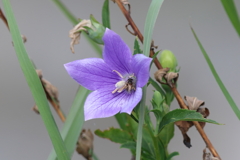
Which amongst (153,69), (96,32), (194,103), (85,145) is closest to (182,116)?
(194,103)

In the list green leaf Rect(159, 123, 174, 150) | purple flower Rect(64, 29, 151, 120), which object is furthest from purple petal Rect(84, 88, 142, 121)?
green leaf Rect(159, 123, 174, 150)

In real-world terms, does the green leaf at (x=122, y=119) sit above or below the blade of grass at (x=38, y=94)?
below

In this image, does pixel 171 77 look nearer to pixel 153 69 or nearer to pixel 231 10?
pixel 231 10

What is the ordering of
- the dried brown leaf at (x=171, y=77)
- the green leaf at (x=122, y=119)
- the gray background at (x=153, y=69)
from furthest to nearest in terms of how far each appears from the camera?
the gray background at (x=153, y=69)
the green leaf at (x=122, y=119)
the dried brown leaf at (x=171, y=77)

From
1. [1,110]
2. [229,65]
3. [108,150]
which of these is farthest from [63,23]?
[229,65]

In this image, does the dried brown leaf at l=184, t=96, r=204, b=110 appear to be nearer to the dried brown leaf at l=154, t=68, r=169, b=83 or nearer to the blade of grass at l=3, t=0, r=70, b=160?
the dried brown leaf at l=154, t=68, r=169, b=83

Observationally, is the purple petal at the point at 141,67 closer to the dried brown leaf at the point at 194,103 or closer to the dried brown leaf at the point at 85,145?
the dried brown leaf at the point at 194,103

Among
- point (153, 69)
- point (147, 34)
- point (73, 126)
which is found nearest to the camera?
point (147, 34)

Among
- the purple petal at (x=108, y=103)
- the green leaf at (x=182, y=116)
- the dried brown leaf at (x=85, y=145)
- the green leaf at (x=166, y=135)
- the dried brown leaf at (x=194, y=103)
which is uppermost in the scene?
the purple petal at (x=108, y=103)

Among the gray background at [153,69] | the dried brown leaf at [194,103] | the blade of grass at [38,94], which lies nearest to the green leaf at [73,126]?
the blade of grass at [38,94]
